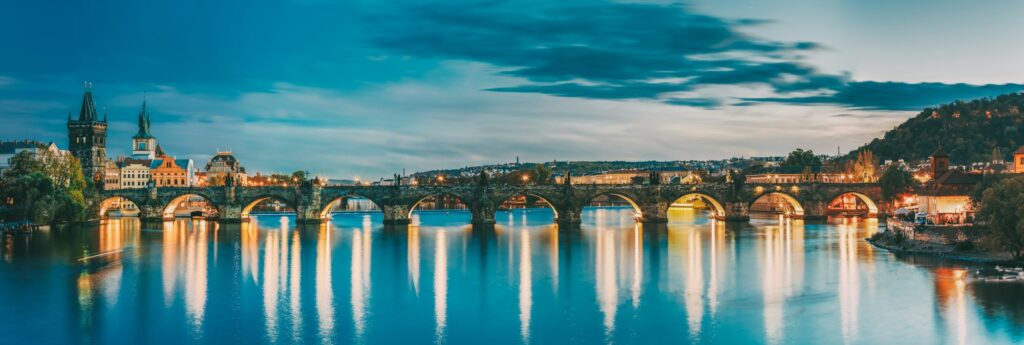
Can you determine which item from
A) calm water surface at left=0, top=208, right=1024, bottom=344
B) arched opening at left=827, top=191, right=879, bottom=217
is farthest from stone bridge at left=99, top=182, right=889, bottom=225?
calm water surface at left=0, top=208, right=1024, bottom=344

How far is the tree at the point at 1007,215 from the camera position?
36.2 meters

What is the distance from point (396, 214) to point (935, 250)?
41.1m

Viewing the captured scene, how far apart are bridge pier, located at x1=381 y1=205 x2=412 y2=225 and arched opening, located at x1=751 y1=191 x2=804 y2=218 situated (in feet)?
106

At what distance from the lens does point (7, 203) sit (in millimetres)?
69500

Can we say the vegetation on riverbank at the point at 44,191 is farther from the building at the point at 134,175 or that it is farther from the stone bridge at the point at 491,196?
the building at the point at 134,175

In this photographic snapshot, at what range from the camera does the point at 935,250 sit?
44.0 meters

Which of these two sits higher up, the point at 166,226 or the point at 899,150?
the point at 899,150

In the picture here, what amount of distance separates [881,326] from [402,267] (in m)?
22.8

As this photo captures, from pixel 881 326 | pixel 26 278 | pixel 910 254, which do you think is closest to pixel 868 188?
pixel 910 254

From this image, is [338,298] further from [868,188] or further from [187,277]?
[868,188]

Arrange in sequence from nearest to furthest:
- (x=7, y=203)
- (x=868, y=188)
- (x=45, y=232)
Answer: (x=45, y=232), (x=7, y=203), (x=868, y=188)

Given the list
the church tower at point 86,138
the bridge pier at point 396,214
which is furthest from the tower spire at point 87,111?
the bridge pier at point 396,214

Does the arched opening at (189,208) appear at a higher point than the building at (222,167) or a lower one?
lower

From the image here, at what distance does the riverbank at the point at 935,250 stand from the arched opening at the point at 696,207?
23.2 meters
